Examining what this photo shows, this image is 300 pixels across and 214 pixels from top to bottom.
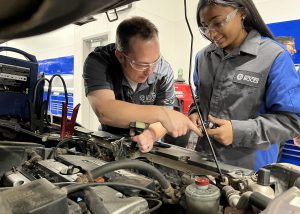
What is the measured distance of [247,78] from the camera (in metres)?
1.17

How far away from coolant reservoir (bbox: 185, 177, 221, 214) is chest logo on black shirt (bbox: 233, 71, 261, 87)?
0.72 m

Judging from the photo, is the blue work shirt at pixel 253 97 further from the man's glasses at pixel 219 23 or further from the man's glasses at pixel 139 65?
the man's glasses at pixel 139 65

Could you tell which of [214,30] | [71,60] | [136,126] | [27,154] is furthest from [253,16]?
[71,60]

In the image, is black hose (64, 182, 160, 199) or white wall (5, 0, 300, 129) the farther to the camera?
white wall (5, 0, 300, 129)

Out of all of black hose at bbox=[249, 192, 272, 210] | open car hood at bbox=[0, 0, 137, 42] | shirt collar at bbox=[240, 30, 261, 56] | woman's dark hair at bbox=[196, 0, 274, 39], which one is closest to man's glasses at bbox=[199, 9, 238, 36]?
woman's dark hair at bbox=[196, 0, 274, 39]

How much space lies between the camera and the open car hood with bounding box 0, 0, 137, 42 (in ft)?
1.63

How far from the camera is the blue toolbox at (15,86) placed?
1.67 meters

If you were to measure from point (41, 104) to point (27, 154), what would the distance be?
749 mm

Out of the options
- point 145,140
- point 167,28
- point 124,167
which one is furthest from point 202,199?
point 167,28

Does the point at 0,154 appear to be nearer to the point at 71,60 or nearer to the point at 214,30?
the point at 214,30

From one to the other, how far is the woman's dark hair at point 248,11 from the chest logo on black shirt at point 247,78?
0.84ft

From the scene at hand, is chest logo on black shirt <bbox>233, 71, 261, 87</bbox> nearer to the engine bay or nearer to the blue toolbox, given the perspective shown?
the engine bay

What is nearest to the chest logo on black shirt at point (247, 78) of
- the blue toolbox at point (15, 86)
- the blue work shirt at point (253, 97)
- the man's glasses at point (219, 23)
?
the blue work shirt at point (253, 97)

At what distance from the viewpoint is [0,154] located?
875 millimetres
